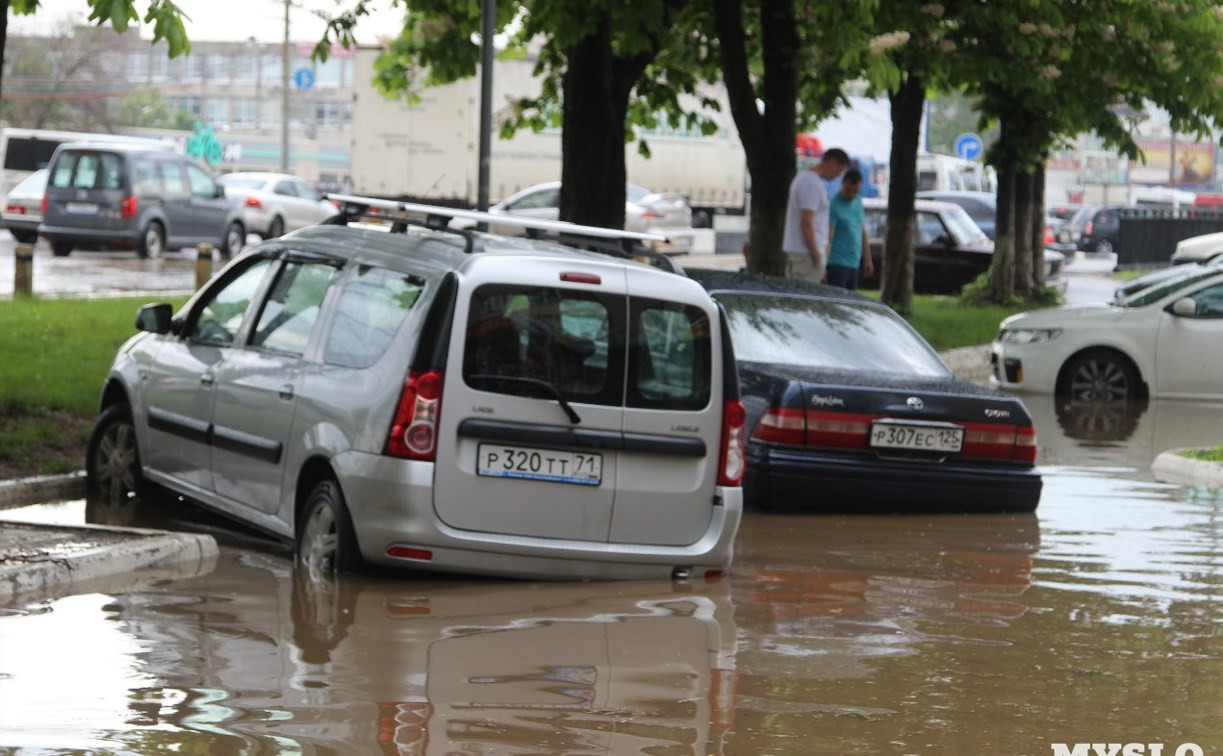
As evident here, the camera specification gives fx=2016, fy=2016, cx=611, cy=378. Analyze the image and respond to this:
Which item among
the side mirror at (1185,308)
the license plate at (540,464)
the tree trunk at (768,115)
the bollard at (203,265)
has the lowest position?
the license plate at (540,464)

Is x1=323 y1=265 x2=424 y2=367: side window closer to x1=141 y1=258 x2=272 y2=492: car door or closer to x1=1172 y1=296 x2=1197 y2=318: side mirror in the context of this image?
x1=141 y1=258 x2=272 y2=492: car door

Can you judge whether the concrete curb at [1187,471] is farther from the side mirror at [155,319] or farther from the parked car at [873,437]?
the side mirror at [155,319]

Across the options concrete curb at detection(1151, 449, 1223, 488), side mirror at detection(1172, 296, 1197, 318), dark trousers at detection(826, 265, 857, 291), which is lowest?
concrete curb at detection(1151, 449, 1223, 488)

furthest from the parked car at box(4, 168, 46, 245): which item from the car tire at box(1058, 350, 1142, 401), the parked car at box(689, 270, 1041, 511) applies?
the parked car at box(689, 270, 1041, 511)

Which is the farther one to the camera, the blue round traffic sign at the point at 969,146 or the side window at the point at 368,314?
the blue round traffic sign at the point at 969,146

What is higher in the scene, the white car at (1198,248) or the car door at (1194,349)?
the white car at (1198,248)

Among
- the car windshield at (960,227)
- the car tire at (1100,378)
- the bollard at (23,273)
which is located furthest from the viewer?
the car windshield at (960,227)

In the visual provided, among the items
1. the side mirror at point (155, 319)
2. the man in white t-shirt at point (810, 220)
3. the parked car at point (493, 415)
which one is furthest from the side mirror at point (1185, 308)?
the side mirror at point (155, 319)

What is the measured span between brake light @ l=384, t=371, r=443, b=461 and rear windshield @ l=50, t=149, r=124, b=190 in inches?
975

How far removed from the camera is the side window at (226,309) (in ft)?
31.2

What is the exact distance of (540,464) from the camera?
26.3 feet

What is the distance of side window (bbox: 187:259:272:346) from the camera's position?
9.51 meters

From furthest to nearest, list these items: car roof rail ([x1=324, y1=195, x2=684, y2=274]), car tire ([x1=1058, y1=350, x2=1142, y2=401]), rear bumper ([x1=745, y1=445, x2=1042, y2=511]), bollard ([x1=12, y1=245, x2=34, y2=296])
Result: bollard ([x1=12, y1=245, x2=34, y2=296])
car tire ([x1=1058, y1=350, x2=1142, y2=401])
rear bumper ([x1=745, y1=445, x2=1042, y2=511])
car roof rail ([x1=324, y1=195, x2=684, y2=274])

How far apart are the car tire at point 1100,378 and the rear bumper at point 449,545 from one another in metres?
10.5
